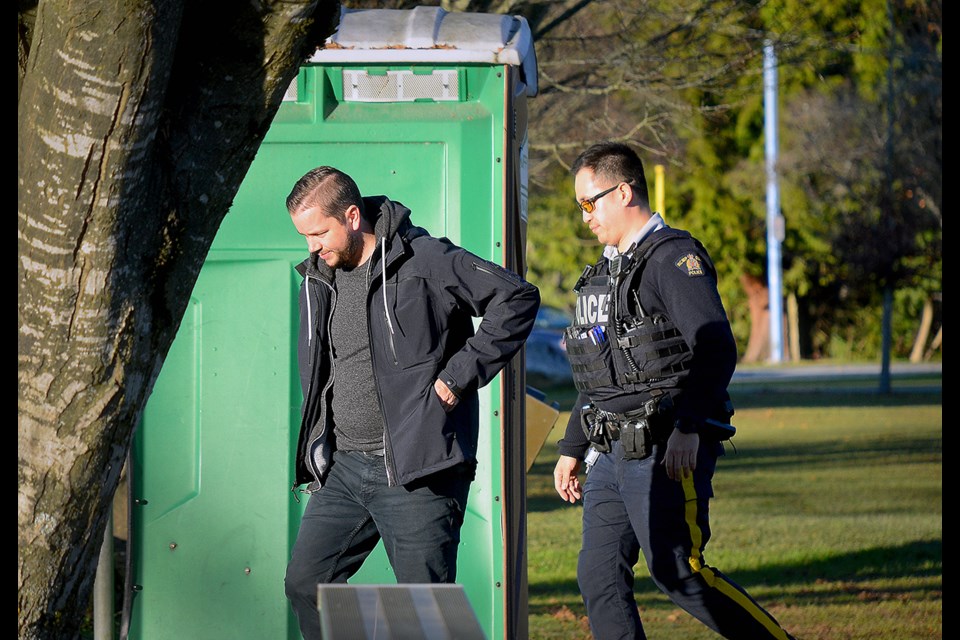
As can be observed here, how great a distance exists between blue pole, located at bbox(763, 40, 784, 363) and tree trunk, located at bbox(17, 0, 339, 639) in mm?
34553

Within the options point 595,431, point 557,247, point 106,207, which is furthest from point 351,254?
point 557,247

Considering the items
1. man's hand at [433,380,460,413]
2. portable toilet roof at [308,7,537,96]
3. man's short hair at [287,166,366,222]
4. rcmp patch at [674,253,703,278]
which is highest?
portable toilet roof at [308,7,537,96]

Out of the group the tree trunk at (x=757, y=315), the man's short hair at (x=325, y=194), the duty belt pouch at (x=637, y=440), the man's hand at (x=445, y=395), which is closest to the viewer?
the man's hand at (x=445, y=395)

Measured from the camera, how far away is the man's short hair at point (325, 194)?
14.6ft

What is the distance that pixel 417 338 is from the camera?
14.5ft

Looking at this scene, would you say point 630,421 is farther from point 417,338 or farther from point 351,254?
point 351,254

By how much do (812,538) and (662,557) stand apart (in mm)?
5885

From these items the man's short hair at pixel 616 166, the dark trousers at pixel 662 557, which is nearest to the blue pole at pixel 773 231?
the man's short hair at pixel 616 166

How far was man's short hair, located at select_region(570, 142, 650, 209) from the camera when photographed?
15.8 ft

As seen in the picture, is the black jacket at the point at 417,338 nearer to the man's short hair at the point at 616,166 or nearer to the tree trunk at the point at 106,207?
the man's short hair at the point at 616,166

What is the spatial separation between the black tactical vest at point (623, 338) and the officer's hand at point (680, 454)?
9.0 inches

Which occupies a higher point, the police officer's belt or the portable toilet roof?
the portable toilet roof

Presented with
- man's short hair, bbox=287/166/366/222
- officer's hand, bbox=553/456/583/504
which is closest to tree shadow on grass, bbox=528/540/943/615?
officer's hand, bbox=553/456/583/504

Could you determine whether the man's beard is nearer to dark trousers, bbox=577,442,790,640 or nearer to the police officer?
the police officer
